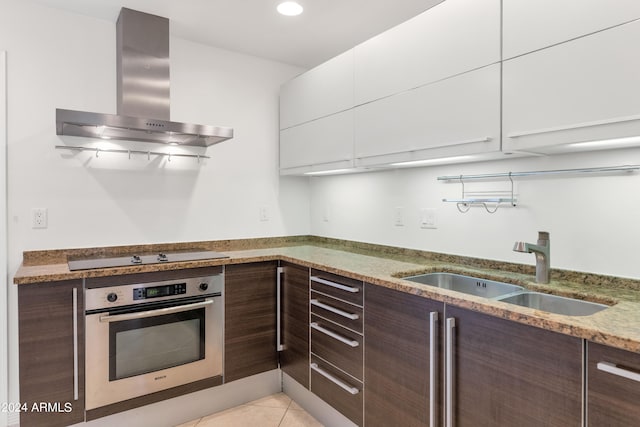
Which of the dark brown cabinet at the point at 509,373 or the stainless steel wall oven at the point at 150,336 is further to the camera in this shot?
the stainless steel wall oven at the point at 150,336

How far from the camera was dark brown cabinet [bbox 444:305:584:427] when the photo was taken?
3.70 ft

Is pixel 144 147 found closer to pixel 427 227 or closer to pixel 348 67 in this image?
pixel 348 67

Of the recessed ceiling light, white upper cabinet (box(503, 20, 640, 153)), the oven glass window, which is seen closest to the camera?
white upper cabinet (box(503, 20, 640, 153))

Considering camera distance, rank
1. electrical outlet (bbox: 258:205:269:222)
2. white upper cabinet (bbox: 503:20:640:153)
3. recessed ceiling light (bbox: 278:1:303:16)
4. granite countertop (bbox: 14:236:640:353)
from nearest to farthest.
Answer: granite countertop (bbox: 14:236:640:353) < white upper cabinet (bbox: 503:20:640:153) < recessed ceiling light (bbox: 278:1:303:16) < electrical outlet (bbox: 258:205:269:222)

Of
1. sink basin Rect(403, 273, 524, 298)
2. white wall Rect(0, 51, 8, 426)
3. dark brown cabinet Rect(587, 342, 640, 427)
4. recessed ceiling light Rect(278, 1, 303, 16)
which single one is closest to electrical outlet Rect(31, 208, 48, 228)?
white wall Rect(0, 51, 8, 426)

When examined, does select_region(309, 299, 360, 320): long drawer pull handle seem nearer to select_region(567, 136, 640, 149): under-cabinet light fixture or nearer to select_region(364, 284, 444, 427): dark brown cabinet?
select_region(364, 284, 444, 427): dark brown cabinet

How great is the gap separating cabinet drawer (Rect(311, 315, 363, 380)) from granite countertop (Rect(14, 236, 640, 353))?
32cm

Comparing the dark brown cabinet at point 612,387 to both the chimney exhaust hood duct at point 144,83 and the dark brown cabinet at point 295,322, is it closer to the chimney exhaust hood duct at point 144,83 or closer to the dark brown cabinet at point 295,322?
the dark brown cabinet at point 295,322

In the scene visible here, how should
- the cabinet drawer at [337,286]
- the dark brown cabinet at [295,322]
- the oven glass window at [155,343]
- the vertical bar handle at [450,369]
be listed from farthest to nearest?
the dark brown cabinet at [295,322]
the oven glass window at [155,343]
the cabinet drawer at [337,286]
the vertical bar handle at [450,369]

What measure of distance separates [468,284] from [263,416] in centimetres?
146

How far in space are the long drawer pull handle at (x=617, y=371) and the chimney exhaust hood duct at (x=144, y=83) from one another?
2.08 m

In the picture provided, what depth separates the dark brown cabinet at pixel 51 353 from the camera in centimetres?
175

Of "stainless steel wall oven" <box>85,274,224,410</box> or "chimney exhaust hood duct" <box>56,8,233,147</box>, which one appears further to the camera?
"chimney exhaust hood duct" <box>56,8,233,147</box>

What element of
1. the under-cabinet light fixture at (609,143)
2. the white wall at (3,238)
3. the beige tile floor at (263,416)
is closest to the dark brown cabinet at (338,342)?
the beige tile floor at (263,416)
